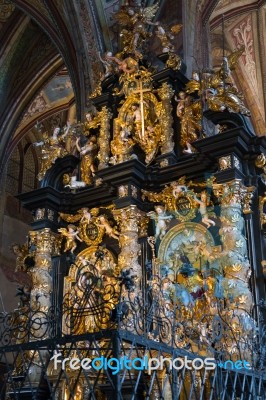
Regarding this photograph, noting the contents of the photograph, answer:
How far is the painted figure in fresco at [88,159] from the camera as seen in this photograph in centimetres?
1080

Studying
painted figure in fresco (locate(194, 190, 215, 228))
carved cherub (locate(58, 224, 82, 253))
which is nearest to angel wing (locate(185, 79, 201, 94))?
painted figure in fresco (locate(194, 190, 215, 228))

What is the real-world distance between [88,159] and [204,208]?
2772 millimetres

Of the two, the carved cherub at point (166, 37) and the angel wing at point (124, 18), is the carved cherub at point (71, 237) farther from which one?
the angel wing at point (124, 18)

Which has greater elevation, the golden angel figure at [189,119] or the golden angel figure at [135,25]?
the golden angel figure at [135,25]

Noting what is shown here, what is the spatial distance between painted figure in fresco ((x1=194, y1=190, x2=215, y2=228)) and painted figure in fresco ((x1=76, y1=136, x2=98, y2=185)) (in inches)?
94.1

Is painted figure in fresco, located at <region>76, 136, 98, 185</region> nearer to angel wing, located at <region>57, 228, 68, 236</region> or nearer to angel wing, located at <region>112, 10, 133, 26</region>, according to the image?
angel wing, located at <region>57, 228, 68, 236</region>

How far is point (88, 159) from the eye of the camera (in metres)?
10.9

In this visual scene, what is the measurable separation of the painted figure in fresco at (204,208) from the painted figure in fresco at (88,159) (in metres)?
2.39

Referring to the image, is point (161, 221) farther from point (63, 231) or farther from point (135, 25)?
point (135, 25)

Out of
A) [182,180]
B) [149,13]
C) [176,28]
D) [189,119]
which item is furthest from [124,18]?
[182,180]

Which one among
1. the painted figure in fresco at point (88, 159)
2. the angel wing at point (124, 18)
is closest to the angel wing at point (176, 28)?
the angel wing at point (124, 18)

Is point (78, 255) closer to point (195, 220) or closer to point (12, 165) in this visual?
point (195, 220)

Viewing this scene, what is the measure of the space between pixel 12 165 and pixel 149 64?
9366 mm

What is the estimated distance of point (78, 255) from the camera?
1028cm
